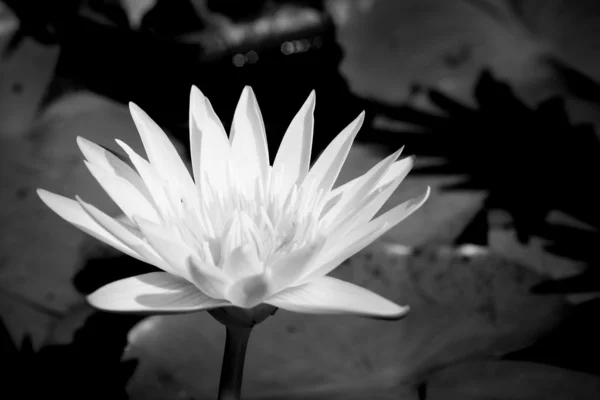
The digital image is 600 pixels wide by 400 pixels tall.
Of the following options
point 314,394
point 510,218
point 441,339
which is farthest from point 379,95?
point 314,394

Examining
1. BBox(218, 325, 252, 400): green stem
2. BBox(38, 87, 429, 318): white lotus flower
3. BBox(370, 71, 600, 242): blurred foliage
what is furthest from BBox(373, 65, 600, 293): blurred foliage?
→ BBox(218, 325, 252, 400): green stem

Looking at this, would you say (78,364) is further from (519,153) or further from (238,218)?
(519,153)

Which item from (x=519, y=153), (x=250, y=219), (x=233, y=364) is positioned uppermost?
(x=250, y=219)

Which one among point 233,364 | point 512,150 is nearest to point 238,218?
point 233,364

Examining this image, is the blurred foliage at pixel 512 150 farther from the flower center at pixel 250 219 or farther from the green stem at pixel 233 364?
the green stem at pixel 233 364

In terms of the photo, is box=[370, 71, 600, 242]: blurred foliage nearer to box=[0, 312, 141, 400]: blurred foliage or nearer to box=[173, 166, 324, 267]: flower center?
box=[173, 166, 324, 267]: flower center

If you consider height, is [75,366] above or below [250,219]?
below

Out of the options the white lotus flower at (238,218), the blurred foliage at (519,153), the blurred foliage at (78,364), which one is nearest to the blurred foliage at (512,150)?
the blurred foliage at (519,153)

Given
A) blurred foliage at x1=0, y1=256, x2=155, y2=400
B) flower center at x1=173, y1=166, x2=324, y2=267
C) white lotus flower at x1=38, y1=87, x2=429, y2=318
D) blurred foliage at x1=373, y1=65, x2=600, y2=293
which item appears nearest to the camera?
white lotus flower at x1=38, y1=87, x2=429, y2=318

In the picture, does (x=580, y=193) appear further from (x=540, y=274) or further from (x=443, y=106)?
(x=443, y=106)
